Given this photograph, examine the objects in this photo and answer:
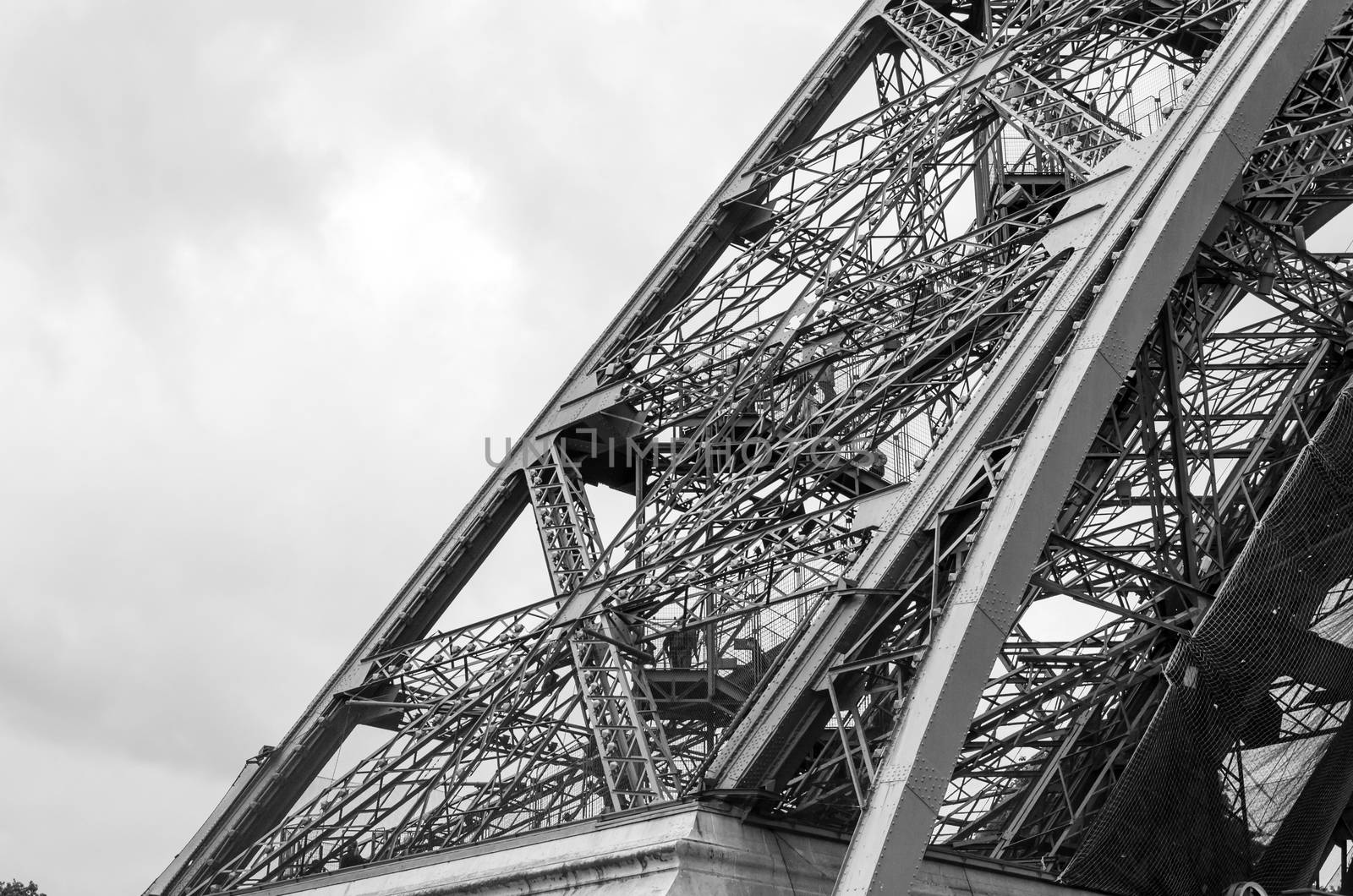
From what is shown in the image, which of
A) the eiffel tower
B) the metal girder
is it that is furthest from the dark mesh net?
the metal girder

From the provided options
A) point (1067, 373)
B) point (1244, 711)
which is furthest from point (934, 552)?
point (1244, 711)

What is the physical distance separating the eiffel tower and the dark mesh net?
52 mm

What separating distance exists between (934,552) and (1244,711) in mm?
6906

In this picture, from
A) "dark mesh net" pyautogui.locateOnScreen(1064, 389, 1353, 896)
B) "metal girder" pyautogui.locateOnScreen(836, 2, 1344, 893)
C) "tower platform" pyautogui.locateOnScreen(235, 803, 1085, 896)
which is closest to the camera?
"metal girder" pyautogui.locateOnScreen(836, 2, 1344, 893)

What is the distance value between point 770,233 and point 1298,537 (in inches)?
329

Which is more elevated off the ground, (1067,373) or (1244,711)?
(1067,373)

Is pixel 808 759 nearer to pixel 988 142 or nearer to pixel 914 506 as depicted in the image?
pixel 914 506

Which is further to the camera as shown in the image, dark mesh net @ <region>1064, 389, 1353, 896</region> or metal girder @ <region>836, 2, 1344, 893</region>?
dark mesh net @ <region>1064, 389, 1353, 896</region>

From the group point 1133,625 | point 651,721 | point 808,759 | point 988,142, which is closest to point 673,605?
point 651,721

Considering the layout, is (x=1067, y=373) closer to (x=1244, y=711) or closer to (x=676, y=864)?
(x=676, y=864)

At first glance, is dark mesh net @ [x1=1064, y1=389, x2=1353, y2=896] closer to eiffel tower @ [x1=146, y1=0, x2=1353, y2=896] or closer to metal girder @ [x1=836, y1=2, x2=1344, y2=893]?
eiffel tower @ [x1=146, y1=0, x2=1353, y2=896]

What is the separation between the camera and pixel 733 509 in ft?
56.9

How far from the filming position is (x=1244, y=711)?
675 inches

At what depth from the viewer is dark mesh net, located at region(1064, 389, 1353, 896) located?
16.2 meters
